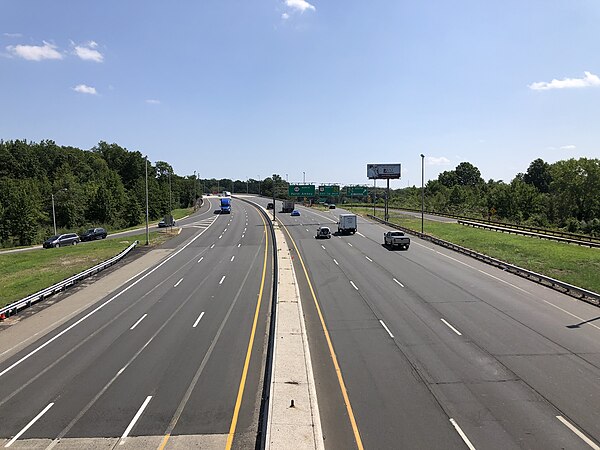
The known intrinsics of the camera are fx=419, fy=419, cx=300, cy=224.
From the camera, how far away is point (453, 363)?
15031 millimetres

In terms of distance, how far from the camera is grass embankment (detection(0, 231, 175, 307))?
29.6 m

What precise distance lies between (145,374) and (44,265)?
30421 mm

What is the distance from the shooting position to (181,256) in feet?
140

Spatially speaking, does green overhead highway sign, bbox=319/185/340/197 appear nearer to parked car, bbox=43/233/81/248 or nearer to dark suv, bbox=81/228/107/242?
dark suv, bbox=81/228/107/242

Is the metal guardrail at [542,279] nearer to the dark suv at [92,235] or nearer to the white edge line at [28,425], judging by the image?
the white edge line at [28,425]

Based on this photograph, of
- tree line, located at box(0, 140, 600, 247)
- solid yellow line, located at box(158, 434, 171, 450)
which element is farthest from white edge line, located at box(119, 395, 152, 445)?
tree line, located at box(0, 140, 600, 247)

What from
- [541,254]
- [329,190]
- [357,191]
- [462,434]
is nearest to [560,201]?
[357,191]

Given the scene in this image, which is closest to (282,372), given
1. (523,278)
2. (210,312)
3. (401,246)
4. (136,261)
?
(210,312)

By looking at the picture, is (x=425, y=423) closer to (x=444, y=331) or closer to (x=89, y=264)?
(x=444, y=331)

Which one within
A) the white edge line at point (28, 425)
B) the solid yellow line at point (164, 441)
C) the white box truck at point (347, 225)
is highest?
the white box truck at point (347, 225)

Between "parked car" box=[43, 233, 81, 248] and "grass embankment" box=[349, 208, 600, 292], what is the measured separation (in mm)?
48405

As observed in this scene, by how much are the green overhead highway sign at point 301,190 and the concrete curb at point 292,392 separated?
2926 inches

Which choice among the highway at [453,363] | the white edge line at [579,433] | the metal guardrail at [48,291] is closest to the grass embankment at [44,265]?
the metal guardrail at [48,291]

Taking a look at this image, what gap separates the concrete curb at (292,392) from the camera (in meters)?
9.81
